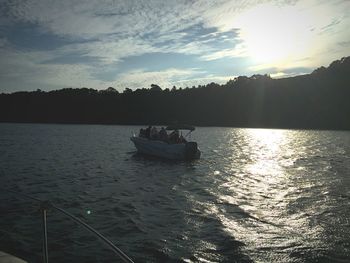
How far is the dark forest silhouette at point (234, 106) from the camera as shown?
522 ft

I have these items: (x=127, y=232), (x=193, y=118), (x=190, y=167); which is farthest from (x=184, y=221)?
(x=193, y=118)

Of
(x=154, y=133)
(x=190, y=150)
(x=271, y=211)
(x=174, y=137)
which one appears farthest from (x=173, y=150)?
(x=271, y=211)

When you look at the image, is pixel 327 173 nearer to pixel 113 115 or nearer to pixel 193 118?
pixel 193 118

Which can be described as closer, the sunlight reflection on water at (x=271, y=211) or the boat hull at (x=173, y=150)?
the sunlight reflection on water at (x=271, y=211)

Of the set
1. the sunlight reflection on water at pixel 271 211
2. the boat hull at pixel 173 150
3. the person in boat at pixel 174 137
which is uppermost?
the person in boat at pixel 174 137

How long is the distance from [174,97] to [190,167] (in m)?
158

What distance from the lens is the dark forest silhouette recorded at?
159250mm

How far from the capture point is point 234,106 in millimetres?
178375

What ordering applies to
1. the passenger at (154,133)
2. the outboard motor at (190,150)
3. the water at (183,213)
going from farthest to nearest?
the passenger at (154,133), the outboard motor at (190,150), the water at (183,213)

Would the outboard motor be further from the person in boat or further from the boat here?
the person in boat

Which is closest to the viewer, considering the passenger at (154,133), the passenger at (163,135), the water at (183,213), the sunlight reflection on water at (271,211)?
the water at (183,213)

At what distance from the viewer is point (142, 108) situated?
7426 inches

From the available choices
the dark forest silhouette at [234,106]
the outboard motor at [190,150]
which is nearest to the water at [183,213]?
the outboard motor at [190,150]

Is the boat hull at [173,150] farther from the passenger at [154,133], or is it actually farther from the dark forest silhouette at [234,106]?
the dark forest silhouette at [234,106]
